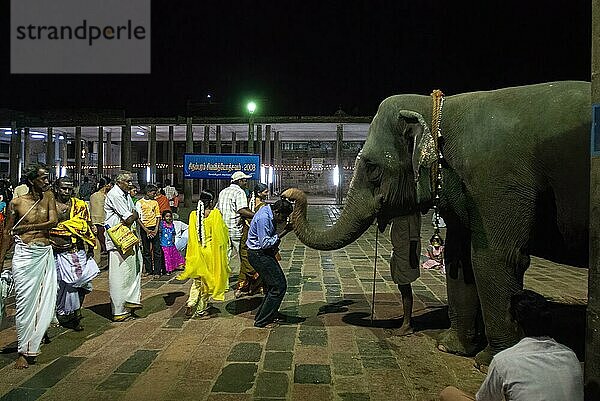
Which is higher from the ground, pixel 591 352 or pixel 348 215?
pixel 348 215

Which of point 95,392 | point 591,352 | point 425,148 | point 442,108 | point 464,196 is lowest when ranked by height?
point 95,392

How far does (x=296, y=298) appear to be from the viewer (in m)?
7.68

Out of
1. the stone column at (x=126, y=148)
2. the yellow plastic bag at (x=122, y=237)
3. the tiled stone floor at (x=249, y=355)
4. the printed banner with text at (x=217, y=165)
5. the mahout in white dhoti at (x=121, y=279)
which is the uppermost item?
the stone column at (x=126, y=148)

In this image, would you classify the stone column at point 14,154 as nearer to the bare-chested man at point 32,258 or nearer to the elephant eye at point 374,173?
the bare-chested man at point 32,258

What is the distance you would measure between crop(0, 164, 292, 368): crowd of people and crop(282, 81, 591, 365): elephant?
4.98 ft

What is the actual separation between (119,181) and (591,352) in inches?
216

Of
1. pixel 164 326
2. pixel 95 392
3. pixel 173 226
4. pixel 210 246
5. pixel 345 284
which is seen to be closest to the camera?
pixel 95 392

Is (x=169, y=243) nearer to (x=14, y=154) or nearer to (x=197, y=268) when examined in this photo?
(x=197, y=268)

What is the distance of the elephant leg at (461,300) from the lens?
17.2ft

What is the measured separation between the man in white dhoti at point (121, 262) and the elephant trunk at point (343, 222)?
2289 mm

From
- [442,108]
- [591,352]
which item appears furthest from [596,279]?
[442,108]

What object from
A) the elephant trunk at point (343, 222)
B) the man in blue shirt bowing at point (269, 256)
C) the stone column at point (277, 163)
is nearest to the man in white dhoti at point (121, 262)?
the man in blue shirt bowing at point (269, 256)

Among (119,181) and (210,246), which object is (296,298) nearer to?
(210,246)

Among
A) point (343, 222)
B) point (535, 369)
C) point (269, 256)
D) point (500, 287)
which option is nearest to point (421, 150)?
point (343, 222)
